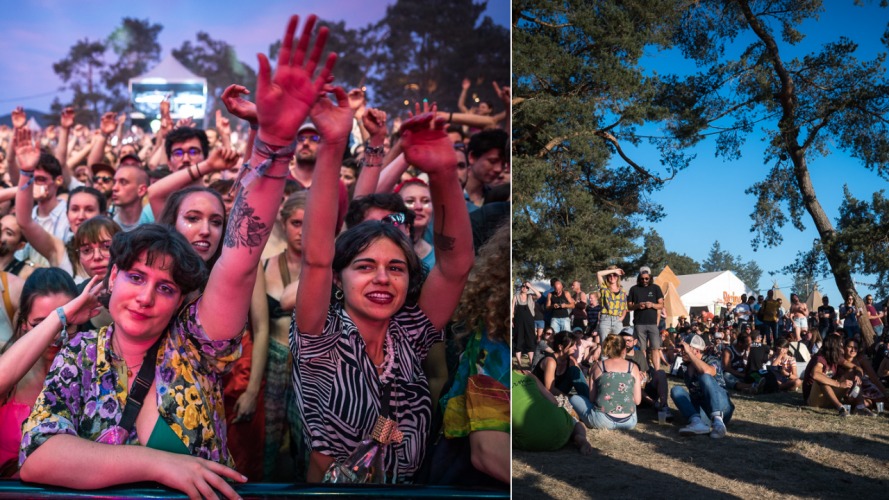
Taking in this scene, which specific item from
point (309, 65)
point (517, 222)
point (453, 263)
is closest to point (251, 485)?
point (453, 263)

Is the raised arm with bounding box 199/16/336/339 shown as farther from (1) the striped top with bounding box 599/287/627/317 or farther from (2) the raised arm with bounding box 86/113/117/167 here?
(1) the striped top with bounding box 599/287/627/317

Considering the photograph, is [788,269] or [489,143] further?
[788,269]

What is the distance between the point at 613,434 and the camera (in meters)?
3.74

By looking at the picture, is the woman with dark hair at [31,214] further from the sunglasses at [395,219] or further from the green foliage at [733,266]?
the green foliage at [733,266]

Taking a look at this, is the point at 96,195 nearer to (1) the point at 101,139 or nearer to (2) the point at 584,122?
(1) the point at 101,139

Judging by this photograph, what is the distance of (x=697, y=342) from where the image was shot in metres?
4.19

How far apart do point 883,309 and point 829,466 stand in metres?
0.96

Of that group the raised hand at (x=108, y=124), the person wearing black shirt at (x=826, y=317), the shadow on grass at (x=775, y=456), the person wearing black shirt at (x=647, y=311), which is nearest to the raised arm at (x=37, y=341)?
the raised hand at (x=108, y=124)

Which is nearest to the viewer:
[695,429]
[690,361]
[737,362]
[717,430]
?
[717,430]

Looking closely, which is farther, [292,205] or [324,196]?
[292,205]

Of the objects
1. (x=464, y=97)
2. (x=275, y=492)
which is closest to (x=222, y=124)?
(x=464, y=97)

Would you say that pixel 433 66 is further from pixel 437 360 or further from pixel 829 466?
pixel 829 466

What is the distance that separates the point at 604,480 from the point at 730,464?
68cm

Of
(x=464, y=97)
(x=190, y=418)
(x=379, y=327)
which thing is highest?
(x=464, y=97)
